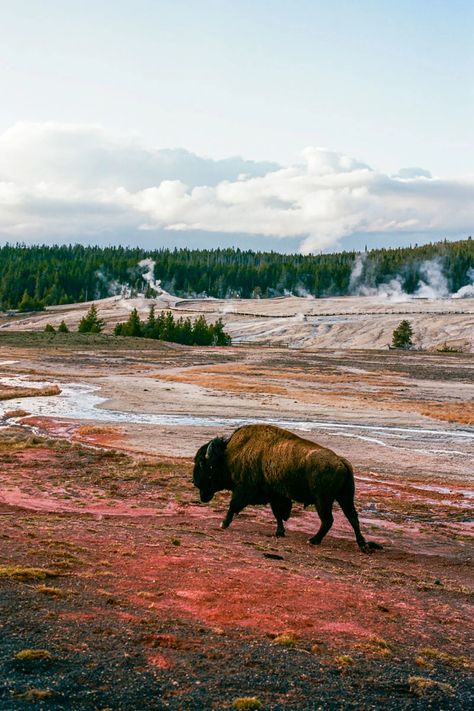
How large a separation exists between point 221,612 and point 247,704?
295 centimetres

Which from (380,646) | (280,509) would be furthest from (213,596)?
(280,509)

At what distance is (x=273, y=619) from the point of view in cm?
922

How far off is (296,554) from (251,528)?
282 cm

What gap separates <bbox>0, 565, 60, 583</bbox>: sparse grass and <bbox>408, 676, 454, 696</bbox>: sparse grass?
563 cm

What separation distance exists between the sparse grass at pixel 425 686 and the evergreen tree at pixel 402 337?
125578mm

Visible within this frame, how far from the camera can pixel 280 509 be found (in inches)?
601

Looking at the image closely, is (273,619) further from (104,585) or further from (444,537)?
(444,537)

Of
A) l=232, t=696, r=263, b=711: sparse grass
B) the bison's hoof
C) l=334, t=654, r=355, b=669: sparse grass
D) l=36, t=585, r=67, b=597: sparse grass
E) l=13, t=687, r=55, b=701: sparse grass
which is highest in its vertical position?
l=13, t=687, r=55, b=701: sparse grass

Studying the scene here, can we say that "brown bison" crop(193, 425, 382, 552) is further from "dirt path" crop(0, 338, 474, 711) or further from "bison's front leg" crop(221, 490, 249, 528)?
"dirt path" crop(0, 338, 474, 711)

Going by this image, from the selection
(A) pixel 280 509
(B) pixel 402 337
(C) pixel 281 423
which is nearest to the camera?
(A) pixel 280 509

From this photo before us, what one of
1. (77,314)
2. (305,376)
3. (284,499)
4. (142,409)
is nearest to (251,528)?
(284,499)

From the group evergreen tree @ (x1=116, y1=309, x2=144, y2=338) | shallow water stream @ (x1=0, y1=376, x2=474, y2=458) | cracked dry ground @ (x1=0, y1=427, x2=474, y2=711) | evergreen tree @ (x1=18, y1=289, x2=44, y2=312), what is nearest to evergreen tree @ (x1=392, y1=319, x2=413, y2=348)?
evergreen tree @ (x1=116, y1=309, x2=144, y2=338)

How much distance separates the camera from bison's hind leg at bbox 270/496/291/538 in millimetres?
15156

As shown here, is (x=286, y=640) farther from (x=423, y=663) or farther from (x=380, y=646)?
(x=423, y=663)
